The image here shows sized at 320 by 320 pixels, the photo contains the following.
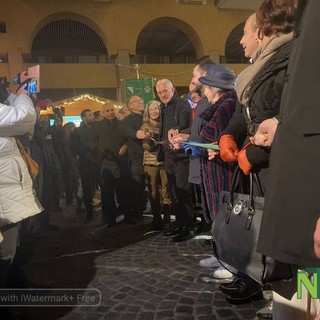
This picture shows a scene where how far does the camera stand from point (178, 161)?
4418 millimetres

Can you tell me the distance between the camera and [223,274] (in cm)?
322

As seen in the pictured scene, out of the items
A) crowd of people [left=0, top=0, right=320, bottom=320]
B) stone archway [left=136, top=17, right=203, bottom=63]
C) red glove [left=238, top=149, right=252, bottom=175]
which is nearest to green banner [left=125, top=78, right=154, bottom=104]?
crowd of people [left=0, top=0, right=320, bottom=320]

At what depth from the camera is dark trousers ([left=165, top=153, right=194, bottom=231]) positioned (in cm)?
441

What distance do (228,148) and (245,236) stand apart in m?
0.63

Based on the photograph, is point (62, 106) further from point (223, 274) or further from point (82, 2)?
point (223, 274)

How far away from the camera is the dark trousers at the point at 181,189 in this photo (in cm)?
441

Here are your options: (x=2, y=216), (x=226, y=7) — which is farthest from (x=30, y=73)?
(x=226, y=7)

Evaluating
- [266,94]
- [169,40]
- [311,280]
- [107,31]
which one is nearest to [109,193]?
[266,94]

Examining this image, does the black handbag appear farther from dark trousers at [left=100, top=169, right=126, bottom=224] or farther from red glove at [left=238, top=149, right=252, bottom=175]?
dark trousers at [left=100, top=169, right=126, bottom=224]

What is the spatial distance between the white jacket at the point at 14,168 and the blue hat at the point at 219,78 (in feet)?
5.10

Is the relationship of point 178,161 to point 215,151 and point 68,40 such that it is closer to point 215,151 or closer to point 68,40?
point 215,151

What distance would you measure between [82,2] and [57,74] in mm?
3310

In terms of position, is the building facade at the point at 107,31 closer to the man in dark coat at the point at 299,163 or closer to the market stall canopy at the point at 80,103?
the market stall canopy at the point at 80,103

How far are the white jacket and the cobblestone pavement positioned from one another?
893mm
